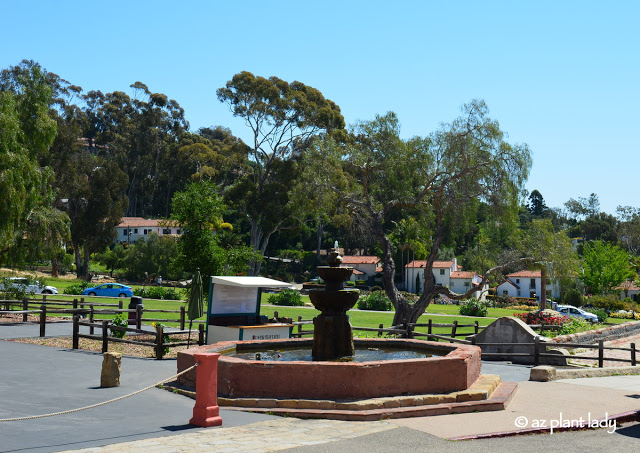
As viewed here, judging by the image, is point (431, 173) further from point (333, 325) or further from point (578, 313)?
point (578, 313)

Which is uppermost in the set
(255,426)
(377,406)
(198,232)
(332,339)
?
(198,232)

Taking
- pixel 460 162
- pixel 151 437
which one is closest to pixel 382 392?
pixel 151 437

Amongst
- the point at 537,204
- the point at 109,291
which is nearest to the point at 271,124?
the point at 109,291

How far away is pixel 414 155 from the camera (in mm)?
31547

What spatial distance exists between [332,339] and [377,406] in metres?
2.58

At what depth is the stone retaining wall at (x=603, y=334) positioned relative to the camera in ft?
93.1

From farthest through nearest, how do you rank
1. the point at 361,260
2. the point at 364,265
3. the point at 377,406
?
the point at 361,260 < the point at 364,265 < the point at 377,406

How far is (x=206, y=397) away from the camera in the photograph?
9.54 metres

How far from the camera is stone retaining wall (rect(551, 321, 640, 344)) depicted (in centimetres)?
2836

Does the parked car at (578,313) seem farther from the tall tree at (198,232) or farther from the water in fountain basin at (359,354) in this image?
the water in fountain basin at (359,354)

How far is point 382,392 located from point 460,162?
2143 centimetres

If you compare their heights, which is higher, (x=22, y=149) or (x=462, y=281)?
(x=22, y=149)

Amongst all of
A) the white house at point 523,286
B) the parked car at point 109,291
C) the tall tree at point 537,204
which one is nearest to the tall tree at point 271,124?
the parked car at point 109,291

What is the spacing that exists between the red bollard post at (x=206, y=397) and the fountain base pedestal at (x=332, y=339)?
12.1ft
